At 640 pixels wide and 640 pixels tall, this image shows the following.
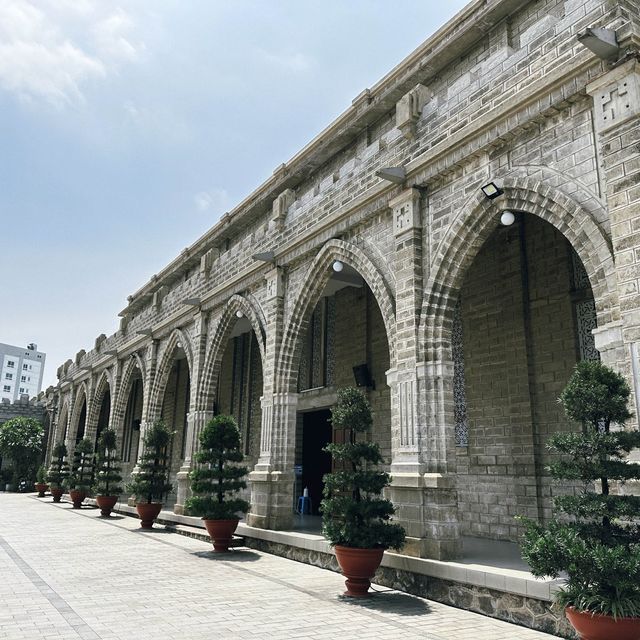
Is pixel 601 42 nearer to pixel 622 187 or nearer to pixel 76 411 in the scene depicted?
pixel 622 187

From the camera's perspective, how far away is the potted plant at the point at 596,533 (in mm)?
3857

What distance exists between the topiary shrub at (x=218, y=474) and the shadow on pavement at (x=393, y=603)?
3792mm

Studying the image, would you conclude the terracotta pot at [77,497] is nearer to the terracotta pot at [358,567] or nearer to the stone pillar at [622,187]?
the terracotta pot at [358,567]

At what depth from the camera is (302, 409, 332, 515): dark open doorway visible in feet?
46.6

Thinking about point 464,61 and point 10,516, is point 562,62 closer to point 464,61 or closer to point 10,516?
point 464,61

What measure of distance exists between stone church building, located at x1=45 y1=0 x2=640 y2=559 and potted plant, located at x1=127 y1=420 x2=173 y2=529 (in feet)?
1.82

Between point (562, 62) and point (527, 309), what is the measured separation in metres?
4.09

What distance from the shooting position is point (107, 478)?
1583cm

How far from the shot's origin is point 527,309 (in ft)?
30.5

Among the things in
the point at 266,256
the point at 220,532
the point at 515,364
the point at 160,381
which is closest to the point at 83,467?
the point at 160,381

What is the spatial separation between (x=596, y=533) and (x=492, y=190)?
4003 millimetres

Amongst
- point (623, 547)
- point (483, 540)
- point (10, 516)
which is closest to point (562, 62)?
point (623, 547)

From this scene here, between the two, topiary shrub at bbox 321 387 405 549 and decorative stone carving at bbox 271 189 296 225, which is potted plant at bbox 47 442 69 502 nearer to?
decorative stone carving at bbox 271 189 296 225

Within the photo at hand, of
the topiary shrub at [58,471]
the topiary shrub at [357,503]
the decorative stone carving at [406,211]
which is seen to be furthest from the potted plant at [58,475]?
the decorative stone carving at [406,211]
